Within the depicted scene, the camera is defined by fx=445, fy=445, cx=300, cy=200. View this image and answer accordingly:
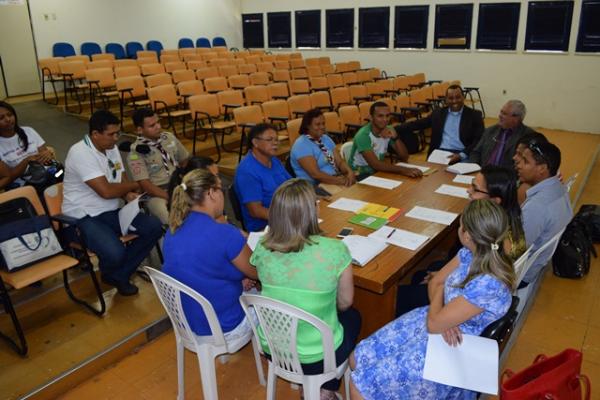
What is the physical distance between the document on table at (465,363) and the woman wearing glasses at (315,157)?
2040mm

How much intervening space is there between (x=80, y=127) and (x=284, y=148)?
3.16 m

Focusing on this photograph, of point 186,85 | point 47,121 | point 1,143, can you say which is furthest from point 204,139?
point 1,143

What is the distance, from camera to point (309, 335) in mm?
1704

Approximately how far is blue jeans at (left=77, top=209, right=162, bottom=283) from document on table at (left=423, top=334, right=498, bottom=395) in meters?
1.96

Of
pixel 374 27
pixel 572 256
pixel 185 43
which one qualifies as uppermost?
pixel 374 27

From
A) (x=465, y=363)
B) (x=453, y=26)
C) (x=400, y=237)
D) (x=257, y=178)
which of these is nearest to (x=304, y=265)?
(x=465, y=363)

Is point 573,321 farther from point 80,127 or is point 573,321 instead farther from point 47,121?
point 47,121

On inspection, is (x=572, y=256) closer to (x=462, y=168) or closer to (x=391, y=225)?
(x=462, y=168)

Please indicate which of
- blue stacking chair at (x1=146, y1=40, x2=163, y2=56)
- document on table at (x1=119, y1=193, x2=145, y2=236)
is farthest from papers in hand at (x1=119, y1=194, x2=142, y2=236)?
blue stacking chair at (x1=146, y1=40, x2=163, y2=56)

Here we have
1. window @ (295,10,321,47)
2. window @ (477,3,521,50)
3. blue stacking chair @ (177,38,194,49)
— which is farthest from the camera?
blue stacking chair @ (177,38,194,49)

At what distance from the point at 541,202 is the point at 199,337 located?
1.86 metres

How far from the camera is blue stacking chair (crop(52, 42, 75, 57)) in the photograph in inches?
348

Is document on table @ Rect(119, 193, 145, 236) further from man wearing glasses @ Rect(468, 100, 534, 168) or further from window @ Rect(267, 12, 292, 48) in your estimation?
window @ Rect(267, 12, 292, 48)

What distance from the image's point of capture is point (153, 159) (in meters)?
3.48
